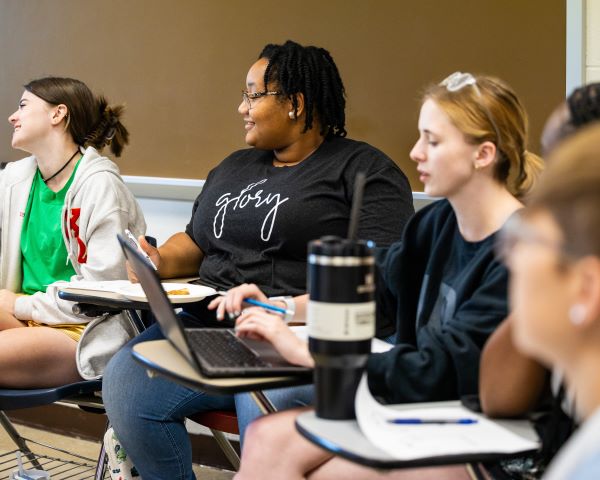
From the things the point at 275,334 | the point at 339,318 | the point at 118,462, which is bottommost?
the point at 118,462

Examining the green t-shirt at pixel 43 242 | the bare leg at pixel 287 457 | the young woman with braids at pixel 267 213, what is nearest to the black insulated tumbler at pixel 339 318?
the bare leg at pixel 287 457

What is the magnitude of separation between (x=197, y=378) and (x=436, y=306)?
1.63ft

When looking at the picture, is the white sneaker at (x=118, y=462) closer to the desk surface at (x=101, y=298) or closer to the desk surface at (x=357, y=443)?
the desk surface at (x=101, y=298)

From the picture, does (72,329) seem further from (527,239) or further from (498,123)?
→ (527,239)

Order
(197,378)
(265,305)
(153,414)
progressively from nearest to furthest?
(197,378), (265,305), (153,414)

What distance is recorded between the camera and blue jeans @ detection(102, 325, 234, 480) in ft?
7.01

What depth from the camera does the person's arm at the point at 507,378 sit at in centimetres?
132

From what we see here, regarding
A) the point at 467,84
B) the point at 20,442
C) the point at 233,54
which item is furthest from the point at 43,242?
the point at 467,84

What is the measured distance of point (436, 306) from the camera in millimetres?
1730

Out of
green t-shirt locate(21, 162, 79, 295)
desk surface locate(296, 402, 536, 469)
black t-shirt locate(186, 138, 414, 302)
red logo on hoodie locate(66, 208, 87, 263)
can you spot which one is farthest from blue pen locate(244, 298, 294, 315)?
green t-shirt locate(21, 162, 79, 295)

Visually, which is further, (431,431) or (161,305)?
(161,305)

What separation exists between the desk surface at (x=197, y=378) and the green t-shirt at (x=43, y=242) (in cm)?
124

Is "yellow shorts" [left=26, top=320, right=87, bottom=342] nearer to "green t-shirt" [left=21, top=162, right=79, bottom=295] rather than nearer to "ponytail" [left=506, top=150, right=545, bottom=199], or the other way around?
"green t-shirt" [left=21, top=162, right=79, bottom=295]

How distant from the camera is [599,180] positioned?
79cm
